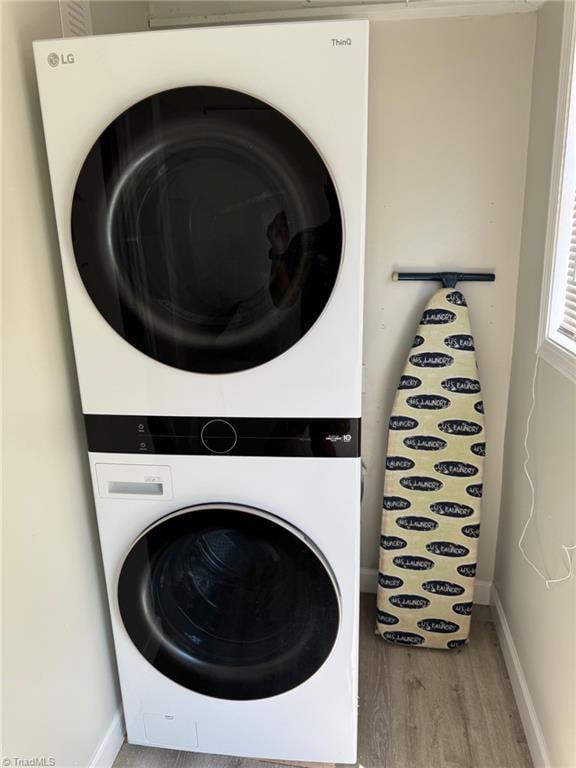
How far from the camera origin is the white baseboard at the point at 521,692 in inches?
56.0

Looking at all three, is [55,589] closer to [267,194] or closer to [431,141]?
[267,194]

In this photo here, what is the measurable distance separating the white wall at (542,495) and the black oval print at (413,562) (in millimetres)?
264

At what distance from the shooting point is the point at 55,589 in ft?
4.17

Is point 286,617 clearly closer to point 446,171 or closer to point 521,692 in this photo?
point 521,692

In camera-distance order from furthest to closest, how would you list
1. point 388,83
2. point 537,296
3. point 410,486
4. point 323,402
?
point 410,486, point 388,83, point 537,296, point 323,402

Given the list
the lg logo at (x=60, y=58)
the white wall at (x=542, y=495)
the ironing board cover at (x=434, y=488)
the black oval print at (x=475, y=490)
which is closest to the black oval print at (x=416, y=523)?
the ironing board cover at (x=434, y=488)

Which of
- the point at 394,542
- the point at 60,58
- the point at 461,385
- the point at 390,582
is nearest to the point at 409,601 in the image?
the point at 390,582

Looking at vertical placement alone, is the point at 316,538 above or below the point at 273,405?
below

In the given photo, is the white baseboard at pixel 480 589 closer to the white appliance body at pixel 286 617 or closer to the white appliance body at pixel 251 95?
the white appliance body at pixel 286 617

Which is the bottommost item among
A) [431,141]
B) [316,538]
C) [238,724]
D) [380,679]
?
[380,679]

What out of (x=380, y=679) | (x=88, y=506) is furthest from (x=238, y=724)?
(x=88, y=506)

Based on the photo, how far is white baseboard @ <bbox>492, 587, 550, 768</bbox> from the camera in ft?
4.67

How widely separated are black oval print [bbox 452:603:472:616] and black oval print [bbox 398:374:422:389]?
2.43 feet

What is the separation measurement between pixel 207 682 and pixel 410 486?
33.7 inches
